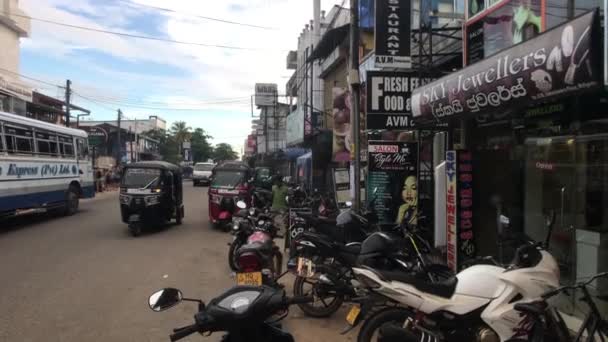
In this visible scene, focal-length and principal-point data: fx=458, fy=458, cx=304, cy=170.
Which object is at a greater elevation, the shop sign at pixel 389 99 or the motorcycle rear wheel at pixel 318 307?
the shop sign at pixel 389 99

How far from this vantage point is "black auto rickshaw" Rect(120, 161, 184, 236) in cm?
1188

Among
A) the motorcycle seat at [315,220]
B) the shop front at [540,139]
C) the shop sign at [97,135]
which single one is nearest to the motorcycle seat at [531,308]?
the shop front at [540,139]

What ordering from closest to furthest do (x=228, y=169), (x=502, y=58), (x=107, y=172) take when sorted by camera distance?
(x=502, y=58)
(x=228, y=169)
(x=107, y=172)

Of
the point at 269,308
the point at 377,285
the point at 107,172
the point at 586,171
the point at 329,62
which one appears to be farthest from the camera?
the point at 107,172

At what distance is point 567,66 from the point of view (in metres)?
3.85

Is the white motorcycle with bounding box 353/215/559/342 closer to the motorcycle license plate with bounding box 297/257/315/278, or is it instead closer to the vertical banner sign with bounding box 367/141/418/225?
the motorcycle license plate with bounding box 297/257/315/278

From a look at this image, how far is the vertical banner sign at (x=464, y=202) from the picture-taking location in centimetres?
696

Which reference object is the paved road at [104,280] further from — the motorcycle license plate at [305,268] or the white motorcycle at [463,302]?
the white motorcycle at [463,302]

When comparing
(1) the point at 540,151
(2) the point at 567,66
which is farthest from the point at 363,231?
(2) the point at 567,66

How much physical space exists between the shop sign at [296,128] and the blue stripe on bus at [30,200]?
12598mm

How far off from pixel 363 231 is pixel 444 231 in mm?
1419

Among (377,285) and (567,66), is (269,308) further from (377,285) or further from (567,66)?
(567,66)

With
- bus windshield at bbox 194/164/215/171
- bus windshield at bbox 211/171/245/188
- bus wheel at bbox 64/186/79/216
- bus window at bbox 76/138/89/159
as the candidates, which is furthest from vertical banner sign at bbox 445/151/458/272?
bus windshield at bbox 194/164/215/171

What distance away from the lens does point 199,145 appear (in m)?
82.8
